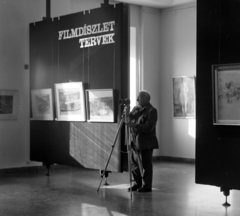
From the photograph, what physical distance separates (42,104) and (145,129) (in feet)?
13.2

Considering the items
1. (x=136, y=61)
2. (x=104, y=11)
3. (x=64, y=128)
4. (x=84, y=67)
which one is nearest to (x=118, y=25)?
(x=104, y=11)

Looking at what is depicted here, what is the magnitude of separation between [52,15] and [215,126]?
24.2ft

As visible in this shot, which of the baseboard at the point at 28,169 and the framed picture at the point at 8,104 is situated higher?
the framed picture at the point at 8,104

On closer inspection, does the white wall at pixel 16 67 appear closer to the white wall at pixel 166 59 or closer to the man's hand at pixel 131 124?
the white wall at pixel 166 59

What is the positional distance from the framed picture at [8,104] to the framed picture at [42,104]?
1.67ft

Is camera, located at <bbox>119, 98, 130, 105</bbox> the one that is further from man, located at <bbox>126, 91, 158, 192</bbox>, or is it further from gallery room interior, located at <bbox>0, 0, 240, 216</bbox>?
man, located at <bbox>126, 91, 158, 192</bbox>

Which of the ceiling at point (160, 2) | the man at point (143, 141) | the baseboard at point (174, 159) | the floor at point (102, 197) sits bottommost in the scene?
the floor at point (102, 197)

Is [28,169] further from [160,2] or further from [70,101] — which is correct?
[160,2]

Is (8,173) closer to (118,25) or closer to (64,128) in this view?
(64,128)

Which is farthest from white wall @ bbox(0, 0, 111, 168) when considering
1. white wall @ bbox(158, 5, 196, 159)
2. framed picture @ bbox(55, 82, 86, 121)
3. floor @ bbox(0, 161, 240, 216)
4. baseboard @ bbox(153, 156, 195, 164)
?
baseboard @ bbox(153, 156, 195, 164)

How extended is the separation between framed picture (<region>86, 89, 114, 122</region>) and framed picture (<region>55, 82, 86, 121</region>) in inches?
10.8

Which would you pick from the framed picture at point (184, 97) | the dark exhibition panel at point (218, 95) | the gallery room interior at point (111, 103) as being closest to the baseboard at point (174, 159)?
the gallery room interior at point (111, 103)

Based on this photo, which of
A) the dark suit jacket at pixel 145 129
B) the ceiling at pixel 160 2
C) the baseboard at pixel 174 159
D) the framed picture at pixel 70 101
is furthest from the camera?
the baseboard at pixel 174 159

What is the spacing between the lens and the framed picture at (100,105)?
429 inches
